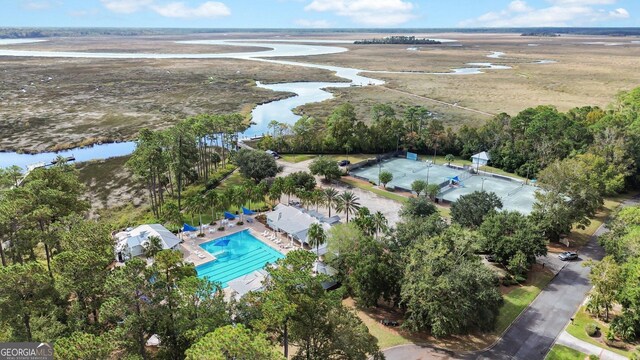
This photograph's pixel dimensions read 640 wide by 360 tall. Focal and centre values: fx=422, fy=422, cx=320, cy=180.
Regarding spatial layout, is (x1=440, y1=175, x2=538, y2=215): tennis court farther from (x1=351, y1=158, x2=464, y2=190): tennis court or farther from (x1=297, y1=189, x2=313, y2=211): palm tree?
(x1=297, y1=189, x2=313, y2=211): palm tree

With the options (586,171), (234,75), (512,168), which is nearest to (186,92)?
(234,75)

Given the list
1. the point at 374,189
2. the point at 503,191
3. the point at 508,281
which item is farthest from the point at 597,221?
the point at 374,189

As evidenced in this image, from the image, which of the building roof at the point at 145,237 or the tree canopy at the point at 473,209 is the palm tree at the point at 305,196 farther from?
the tree canopy at the point at 473,209

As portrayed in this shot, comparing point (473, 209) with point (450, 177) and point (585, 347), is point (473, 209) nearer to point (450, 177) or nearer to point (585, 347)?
point (585, 347)

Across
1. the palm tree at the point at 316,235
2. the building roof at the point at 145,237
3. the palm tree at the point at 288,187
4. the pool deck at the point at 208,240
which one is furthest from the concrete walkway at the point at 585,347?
the building roof at the point at 145,237

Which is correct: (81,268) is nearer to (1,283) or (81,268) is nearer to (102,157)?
(1,283)

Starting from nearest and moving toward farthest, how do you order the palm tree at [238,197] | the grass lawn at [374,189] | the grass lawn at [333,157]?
the palm tree at [238,197]
the grass lawn at [374,189]
the grass lawn at [333,157]

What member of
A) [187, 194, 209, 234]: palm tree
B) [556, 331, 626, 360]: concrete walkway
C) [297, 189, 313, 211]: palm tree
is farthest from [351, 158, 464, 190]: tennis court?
[556, 331, 626, 360]: concrete walkway
